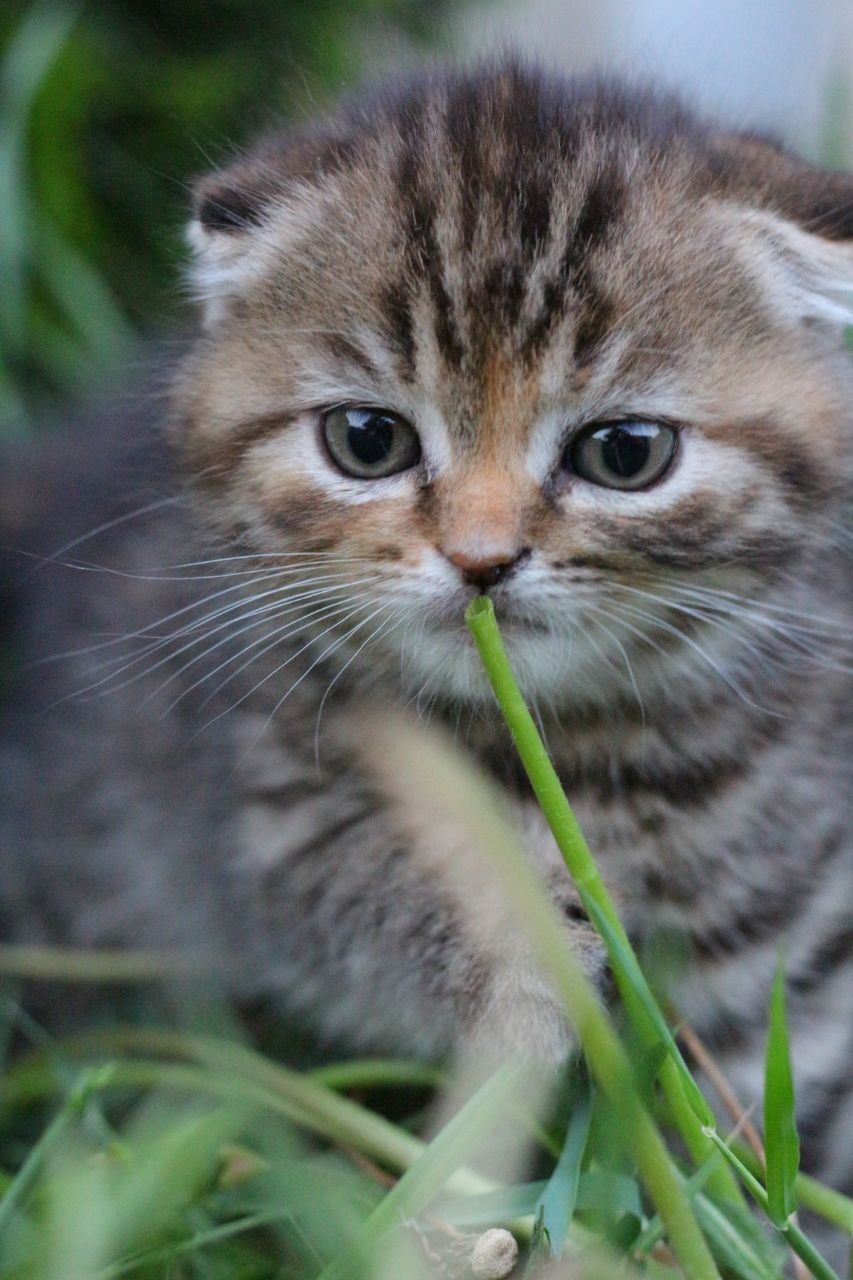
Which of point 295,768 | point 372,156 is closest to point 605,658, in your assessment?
point 295,768

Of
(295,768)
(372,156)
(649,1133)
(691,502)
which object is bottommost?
(649,1133)

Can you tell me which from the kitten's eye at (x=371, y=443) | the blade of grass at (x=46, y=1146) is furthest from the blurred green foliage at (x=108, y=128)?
the blade of grass at (x=46, y=1146)

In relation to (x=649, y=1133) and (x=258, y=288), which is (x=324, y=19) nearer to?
(x=258, y=288)

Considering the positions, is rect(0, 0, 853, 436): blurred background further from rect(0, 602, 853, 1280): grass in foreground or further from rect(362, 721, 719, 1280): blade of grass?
rect(362, 721, 719, 1280): blade of grass

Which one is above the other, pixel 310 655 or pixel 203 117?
pixel 203 117

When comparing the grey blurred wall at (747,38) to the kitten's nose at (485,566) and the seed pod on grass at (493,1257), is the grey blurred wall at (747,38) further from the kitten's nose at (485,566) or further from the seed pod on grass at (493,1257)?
the seed pod on grass at (493,1257)

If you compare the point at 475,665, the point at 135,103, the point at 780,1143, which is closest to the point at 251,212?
the point at 475,665
